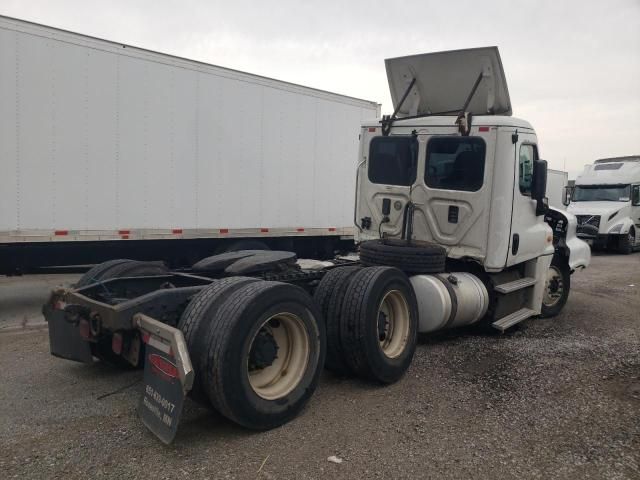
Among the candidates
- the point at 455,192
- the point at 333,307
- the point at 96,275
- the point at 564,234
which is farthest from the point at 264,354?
the point at 564,234

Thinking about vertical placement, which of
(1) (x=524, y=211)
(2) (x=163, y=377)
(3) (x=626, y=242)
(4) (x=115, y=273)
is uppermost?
(1) (x=524, y=211)

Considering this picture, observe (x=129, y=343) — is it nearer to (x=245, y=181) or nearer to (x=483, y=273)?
(x=483, y=273)

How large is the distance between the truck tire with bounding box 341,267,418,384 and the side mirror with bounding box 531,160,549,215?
237 cm

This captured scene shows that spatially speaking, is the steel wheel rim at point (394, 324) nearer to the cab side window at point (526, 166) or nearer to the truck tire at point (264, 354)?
the truck tire at point (264, 354)

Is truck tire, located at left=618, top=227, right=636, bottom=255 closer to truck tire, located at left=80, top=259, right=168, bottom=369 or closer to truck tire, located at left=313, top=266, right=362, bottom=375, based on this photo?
truck tire, located at left=313, top=266, right=362, bottom=375

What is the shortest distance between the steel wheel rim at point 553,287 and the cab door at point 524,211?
1.00m

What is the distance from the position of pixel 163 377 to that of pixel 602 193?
19.6 m

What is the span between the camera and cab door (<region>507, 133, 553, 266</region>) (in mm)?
6214

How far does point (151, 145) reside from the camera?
819cm

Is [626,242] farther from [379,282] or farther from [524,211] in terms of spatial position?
[379,282]

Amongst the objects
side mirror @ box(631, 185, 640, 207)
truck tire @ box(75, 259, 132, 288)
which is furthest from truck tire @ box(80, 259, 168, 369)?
side mirror @ box(631, 185, 640, 207)

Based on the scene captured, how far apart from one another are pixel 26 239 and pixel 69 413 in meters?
3.94

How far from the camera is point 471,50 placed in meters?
6.20

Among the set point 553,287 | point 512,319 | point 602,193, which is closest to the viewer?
point 512,319
